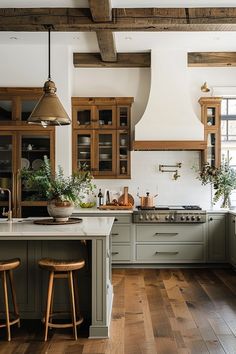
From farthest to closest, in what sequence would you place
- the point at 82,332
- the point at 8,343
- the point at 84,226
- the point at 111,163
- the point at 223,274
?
the point at 111,163, the point at 223,274, the point at 84,226, the point at 82,332, the point at 8,343

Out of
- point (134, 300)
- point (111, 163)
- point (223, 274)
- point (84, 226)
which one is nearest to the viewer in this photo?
point (84, 226)

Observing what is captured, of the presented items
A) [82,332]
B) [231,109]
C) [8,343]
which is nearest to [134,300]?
[82,332]

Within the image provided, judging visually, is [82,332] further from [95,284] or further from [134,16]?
[134,16]

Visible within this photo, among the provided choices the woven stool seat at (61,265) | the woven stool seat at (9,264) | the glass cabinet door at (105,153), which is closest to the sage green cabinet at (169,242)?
the glass cabinet door at (105,153)

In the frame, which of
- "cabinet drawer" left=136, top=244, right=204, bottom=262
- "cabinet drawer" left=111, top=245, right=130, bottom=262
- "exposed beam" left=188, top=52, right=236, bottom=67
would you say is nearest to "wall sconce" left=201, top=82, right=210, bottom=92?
"exposed beam" left=188, top=52, right=236, bottom=67

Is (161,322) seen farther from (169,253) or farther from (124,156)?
(124,156)

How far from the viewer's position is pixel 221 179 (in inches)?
264

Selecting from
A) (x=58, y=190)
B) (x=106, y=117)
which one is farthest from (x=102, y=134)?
(x=58, y=190)

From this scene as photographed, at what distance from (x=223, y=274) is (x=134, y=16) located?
3.62 m

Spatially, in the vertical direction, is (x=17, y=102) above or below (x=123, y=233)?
above

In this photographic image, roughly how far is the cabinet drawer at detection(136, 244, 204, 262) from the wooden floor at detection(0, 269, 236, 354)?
54cm

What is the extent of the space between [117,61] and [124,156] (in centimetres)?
146

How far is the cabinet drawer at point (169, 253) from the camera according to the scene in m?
6.43

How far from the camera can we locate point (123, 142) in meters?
6.84
